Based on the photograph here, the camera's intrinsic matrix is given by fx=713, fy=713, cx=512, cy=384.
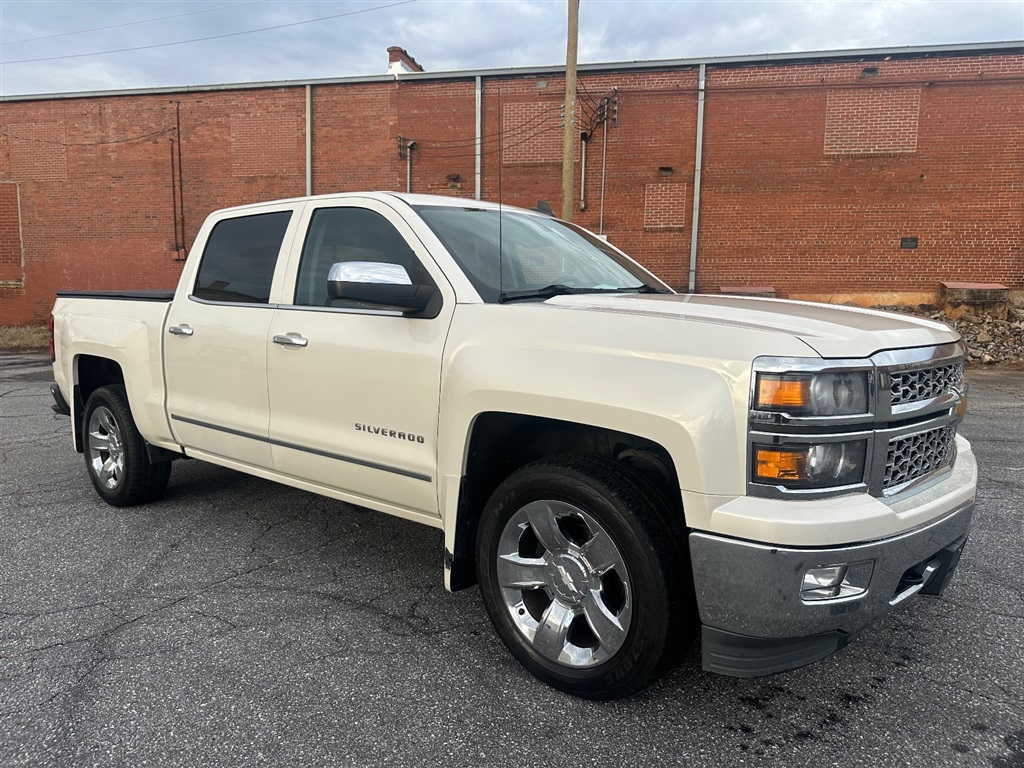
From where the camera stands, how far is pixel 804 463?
2.08 m

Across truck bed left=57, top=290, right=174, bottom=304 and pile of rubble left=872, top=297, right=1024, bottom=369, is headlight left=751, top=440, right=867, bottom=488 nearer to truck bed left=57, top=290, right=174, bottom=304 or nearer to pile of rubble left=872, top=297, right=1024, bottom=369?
truck bed left=57, top=290, right=174, bottom=304

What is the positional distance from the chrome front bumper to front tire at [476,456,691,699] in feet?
0.49

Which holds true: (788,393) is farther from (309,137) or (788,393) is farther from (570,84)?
(309,137)

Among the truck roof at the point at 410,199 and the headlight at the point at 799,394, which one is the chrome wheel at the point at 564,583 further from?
the truck roof at the point at 410,199

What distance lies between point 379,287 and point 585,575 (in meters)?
1.35

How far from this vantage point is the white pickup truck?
210 centimetres

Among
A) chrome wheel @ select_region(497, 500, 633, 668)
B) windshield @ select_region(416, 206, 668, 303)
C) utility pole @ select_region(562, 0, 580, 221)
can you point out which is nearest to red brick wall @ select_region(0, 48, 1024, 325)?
utility pole @ select_region(562, 0, 580, 221)

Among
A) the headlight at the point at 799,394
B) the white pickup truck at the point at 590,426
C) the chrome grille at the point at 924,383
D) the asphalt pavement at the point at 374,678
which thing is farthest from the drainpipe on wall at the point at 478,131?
the headlight at the point at 799,394

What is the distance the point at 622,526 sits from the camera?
2.32 metres

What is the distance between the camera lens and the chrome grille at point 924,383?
224 centimetres

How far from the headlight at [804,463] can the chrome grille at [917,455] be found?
→ 21 centimetres

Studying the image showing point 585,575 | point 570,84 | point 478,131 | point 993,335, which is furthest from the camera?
point 478,131

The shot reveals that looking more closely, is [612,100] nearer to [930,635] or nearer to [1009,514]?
[1009,514]

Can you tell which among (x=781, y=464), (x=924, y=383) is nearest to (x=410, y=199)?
(x=781, y=464)
